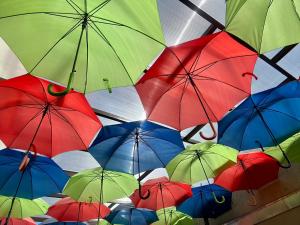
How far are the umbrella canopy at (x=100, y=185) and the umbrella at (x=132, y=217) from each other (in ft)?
3.81

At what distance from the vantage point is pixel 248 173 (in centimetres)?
386

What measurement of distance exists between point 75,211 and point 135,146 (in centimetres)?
192

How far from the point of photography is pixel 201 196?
4.40m

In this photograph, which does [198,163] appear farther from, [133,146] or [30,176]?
[30,176]

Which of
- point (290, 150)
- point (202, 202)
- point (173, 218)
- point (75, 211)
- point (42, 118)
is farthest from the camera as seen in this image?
point (173, 218)

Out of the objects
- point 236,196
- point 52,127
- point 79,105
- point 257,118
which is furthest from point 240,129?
point 236,196

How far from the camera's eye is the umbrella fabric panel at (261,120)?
2740 mm

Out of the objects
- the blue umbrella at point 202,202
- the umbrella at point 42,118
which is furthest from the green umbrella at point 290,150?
the umbrella at point 42,118

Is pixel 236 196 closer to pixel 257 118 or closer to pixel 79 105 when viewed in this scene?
pixel 257 118

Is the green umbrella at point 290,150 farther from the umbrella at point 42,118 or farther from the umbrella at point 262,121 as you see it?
the umbrella at point 42,118

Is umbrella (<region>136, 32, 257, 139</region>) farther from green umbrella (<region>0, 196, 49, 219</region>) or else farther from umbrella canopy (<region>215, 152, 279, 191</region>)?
green umbrella (<region>0, 196, 49, 219</region>)

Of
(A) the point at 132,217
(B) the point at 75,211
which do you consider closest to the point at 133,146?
(B) the point at 75,211

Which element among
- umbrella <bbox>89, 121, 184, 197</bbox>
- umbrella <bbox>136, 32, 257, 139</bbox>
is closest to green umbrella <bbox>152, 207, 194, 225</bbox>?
umbrella <bbox>89, 121, 184, 197</bbox>

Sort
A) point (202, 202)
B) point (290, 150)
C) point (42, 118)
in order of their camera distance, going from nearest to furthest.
Result: point (42, 118) → point (290, 150) → point (202, 202)
